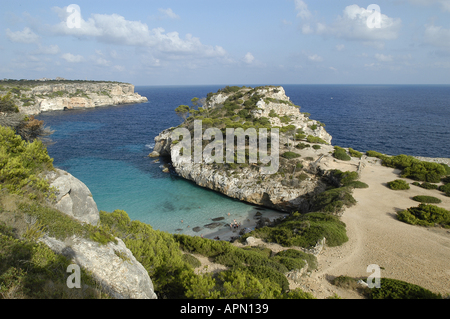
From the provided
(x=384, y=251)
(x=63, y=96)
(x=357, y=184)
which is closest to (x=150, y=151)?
(x=357, y=184)

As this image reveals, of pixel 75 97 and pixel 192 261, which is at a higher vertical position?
pixel 75 97

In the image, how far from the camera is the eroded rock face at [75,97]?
318ft

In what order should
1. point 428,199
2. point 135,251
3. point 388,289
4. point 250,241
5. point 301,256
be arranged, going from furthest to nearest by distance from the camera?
point 428,199, point 250,241, point 301,256, point 135,251, point 388,289

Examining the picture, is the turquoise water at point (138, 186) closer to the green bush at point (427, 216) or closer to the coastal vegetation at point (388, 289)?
the coastal vegetation at point (388, 289)

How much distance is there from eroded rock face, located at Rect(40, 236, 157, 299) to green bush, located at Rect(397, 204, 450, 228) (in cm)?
1906

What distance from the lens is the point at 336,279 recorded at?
39.6ft

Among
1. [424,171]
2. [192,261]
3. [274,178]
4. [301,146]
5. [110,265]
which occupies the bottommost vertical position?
[192,261]

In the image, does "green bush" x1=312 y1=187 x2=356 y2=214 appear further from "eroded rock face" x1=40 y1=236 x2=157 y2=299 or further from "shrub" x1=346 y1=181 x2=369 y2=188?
"eroded rock face" x1=40 y1=236 x2=157 y2=299

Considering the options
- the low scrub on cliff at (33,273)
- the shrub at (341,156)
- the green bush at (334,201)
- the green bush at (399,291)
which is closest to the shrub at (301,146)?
the shrub at (341,156)

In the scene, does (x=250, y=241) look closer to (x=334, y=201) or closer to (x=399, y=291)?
(x=399, y=291)

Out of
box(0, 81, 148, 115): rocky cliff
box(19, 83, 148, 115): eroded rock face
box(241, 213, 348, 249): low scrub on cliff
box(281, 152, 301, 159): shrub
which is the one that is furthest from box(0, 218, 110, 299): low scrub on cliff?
box(19, 83, 148, 115): eroded rock face

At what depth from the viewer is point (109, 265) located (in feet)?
25.6

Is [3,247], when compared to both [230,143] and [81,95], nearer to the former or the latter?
[230,143]

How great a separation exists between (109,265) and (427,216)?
826 inches
